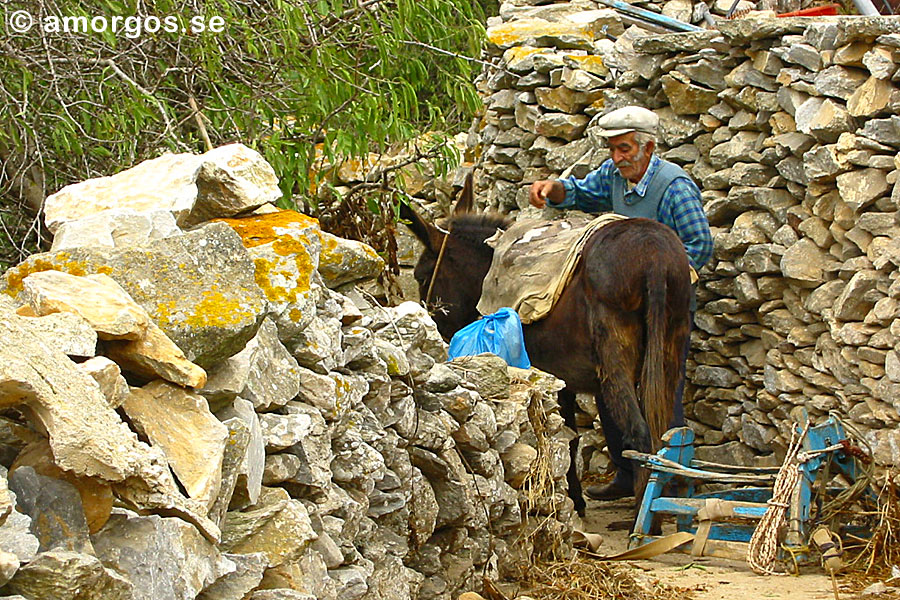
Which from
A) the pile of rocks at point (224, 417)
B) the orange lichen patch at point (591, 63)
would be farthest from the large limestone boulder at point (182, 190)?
the orange lichen patch at point (591, 63)

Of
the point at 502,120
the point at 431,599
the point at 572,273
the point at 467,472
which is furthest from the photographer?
the point at 502,120


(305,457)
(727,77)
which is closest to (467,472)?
→ (305,457)

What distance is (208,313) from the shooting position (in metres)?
2.32

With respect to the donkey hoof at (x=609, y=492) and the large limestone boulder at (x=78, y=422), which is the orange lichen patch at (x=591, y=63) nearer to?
the donkey hoof at (x=609, y=492)

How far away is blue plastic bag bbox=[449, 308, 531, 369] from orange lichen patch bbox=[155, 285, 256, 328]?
2.99 m

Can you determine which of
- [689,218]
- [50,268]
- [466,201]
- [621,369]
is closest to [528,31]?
[466,201]

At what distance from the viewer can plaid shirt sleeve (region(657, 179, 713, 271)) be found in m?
6.49

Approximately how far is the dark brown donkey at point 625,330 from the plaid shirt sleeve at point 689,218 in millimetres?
816

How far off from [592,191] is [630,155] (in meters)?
0.46

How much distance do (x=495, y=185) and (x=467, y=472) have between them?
5034 millimetres

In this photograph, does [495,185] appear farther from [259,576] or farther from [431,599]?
[259,576]

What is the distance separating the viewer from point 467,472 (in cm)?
400

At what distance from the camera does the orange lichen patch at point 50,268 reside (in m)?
2.42

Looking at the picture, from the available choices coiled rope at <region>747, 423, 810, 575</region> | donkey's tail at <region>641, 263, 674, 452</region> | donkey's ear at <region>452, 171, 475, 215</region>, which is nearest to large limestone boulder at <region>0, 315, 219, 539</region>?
coiled rope at <region>747, 423, 810, 575</region>
